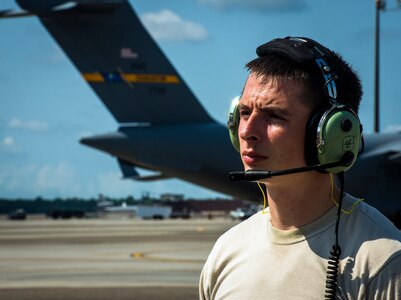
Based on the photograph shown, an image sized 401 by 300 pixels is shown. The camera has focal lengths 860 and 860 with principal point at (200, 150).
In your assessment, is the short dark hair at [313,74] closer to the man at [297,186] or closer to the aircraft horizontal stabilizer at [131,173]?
the man at [297,186]

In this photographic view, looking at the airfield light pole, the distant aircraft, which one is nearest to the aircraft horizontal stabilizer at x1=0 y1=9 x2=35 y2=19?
the distant aircraft

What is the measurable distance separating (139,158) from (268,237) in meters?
23.1

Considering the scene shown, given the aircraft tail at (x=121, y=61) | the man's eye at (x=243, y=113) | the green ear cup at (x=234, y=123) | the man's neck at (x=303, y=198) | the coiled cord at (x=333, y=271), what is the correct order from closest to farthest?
the coiled cord at (x=333, y=271) → the man's neck at (x=303, y=198) → the man's eye at (x=243, y=113) → the green ear cup at (x=234, y=123) → the aircraft tail at (x=121, y=61)

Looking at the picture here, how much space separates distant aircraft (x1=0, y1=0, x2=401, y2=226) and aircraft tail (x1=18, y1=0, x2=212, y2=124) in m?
0.03

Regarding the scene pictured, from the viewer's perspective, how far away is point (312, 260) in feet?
8.65

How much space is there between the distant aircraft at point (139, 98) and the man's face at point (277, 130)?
74.3ft

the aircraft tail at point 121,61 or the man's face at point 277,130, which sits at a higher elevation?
the man's face at point 277,130

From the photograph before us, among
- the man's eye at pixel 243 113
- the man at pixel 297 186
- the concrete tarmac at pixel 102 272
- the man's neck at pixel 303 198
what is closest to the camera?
the man at pixel 297 186

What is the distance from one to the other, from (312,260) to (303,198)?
200 mm

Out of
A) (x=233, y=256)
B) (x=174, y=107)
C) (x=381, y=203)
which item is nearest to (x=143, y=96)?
(x=174, y=107)

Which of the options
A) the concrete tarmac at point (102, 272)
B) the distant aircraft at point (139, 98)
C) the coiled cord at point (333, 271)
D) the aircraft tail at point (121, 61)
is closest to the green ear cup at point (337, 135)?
the coiled cord at point (333, 271)

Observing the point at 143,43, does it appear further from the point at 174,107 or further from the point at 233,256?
the point at 233,256

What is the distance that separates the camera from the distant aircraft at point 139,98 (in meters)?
25.7

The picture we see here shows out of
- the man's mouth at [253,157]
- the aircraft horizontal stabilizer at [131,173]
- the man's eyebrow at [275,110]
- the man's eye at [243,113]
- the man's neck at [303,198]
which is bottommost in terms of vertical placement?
the aircraft horizontal stabilizer at [131,173]
